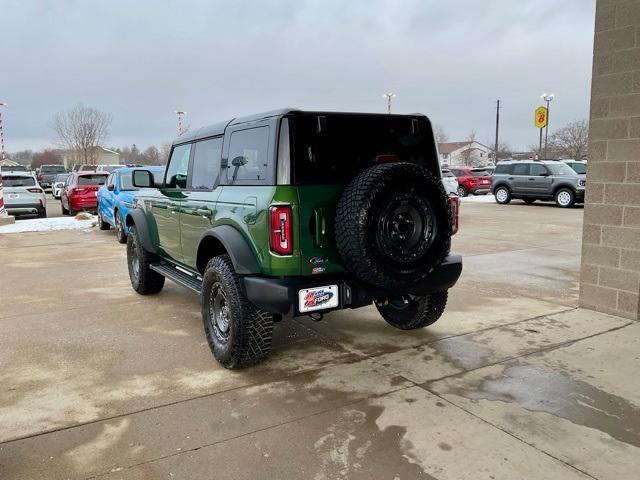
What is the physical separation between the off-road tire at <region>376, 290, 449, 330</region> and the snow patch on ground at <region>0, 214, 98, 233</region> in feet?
37.2

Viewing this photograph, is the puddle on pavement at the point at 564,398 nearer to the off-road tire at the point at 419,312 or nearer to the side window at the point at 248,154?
the off-road tire at the point at 419,312

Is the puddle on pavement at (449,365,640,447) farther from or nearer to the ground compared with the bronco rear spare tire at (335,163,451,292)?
nearer to the ground

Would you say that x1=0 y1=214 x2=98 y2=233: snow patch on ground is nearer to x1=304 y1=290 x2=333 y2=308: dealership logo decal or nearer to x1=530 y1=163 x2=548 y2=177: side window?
x1=304 y1=290 x2=333 y2=308: dealership logo decal

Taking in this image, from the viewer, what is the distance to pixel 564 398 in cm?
361

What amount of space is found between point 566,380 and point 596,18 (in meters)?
3.81

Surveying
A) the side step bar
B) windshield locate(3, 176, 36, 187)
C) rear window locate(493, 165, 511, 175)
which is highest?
rear window locate(493, 165, 511, 175)

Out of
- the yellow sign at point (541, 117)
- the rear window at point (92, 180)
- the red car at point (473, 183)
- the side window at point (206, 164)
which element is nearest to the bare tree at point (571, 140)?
the yellow sign at point (541, 117)

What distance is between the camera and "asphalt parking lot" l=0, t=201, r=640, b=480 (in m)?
2.88

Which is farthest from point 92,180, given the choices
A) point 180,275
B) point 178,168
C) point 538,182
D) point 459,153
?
point 459,153

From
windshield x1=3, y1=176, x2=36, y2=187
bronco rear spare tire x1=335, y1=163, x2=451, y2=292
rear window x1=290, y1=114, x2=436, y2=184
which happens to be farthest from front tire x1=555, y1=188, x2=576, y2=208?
windshield x1=3, y1=176, x2=36, y2=187

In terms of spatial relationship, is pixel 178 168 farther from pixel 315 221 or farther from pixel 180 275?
pixel 315 221

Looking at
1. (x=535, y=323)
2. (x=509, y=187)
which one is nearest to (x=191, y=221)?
(x=535, y=323)

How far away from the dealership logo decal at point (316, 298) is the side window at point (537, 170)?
61.8 feet

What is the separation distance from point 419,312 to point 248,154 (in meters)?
2.11
